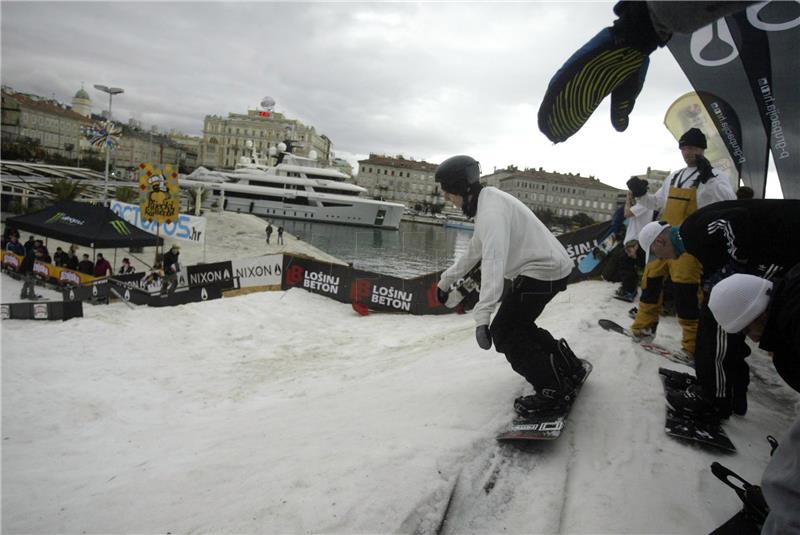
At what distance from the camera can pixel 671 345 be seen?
4918 mm

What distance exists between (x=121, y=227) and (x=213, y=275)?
5.06 metres

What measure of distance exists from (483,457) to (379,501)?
0.74 meters

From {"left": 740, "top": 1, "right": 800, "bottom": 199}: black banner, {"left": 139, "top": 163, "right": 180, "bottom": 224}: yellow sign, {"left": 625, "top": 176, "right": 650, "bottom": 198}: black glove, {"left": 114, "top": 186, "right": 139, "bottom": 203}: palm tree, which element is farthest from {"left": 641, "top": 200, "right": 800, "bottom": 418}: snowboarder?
{"left": 114, "top": 186, "right": 139, "bottom": 203}: palm tree

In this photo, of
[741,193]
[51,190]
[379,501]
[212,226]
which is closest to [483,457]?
[379,501]

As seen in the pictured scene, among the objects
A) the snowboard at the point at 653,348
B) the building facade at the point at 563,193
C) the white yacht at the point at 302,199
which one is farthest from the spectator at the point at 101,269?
the building facade at the point at 563,193

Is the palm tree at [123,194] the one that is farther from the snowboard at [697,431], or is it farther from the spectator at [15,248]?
the snowboard at [697,431]

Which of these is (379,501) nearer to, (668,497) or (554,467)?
(554,467)

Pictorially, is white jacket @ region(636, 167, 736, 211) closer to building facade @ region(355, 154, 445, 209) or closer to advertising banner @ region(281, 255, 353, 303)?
advertising banner @ region(281, 255, 353, 303)

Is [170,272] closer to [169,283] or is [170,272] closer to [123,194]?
[169,283]

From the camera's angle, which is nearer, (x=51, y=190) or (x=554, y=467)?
(x=554, y=467)

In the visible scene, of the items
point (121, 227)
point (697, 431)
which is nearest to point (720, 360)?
point (697, 431)

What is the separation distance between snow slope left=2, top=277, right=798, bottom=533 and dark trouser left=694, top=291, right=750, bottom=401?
0.96ft

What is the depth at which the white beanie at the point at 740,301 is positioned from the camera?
6.46ft

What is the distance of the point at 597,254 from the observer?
1024 cm
